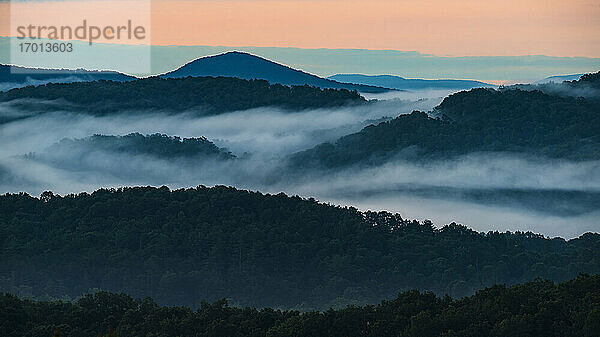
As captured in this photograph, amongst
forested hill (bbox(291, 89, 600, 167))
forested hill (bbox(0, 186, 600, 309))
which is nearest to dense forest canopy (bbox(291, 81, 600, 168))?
forested hill (bbox(291, 89, 600, 167))

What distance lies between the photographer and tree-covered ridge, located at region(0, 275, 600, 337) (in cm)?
4631

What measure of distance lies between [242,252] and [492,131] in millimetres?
99091

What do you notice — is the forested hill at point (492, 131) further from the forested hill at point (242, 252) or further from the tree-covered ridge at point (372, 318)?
the tree-covered ridge at point (372, 318)

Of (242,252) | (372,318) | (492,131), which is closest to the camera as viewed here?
(372,318)

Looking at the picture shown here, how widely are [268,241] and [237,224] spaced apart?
4349 millimetres

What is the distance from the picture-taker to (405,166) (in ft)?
633

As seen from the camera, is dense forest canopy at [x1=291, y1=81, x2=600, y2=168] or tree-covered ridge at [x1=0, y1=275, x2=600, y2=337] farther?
dense forest canopy at [x1=291, y1=81, x2=600, y2=168]

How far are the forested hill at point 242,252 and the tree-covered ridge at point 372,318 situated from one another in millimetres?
40836

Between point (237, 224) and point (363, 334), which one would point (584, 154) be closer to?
point (237, 224)

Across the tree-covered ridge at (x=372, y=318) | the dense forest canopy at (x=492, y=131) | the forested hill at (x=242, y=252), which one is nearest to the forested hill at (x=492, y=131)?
the dense forest canopy at (x=492, y=131)

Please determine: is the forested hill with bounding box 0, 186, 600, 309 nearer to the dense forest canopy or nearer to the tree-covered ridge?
the tree-covered ridge

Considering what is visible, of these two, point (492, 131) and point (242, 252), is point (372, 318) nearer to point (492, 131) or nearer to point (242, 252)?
point (242, 252)

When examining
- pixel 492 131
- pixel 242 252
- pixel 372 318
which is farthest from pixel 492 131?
pixel 372 318

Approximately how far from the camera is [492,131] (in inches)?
7717
